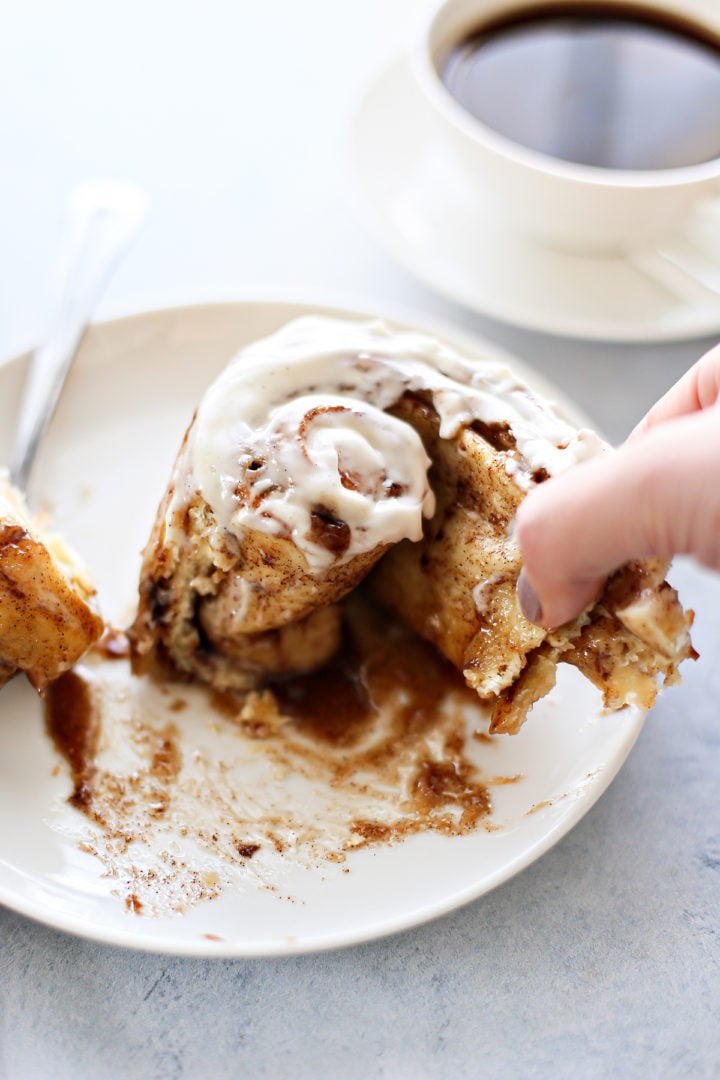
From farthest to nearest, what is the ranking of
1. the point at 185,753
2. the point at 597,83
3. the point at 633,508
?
the point at 597,83
the point at 185,753
the point at 633,508

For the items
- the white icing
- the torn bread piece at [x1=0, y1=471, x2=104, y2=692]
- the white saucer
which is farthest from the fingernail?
the white saucer

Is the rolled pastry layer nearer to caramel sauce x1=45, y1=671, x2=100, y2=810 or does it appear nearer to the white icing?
the white icing

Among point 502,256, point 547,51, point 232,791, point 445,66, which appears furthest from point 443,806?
point 547,51

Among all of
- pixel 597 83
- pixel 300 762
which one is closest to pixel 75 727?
pixel 300 762

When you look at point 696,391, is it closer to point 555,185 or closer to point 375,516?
point 375,516

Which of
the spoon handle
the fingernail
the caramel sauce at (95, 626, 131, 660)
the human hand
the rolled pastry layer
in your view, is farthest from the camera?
the spoon handle

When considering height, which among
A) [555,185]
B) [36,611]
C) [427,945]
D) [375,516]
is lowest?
[427,945]
